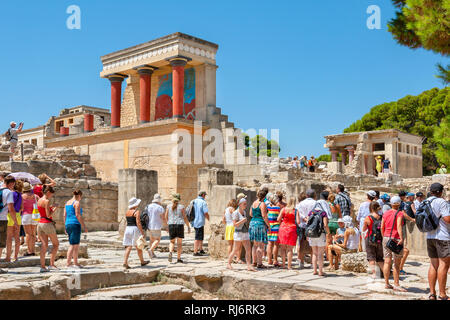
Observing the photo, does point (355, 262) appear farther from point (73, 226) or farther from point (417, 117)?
point (417, 117)

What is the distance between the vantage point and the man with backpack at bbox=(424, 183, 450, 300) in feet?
18.8

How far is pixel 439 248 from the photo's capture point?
578 cm

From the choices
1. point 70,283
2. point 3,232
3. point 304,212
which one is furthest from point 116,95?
point 70,283

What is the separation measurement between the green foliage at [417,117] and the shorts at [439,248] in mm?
37120

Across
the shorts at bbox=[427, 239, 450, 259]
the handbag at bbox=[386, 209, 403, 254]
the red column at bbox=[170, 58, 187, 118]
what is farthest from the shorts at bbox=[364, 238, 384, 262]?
the red column at bbox=[170, 58, 187, 118]

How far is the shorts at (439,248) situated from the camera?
5.72 m

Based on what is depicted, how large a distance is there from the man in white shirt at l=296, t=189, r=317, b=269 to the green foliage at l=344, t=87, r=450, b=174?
35.3 meters

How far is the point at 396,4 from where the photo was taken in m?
11.2

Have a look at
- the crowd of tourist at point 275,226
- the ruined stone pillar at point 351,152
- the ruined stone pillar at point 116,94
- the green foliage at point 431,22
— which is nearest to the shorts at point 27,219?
the crowd of tourist at point 275,226

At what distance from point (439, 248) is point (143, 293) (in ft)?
13.4

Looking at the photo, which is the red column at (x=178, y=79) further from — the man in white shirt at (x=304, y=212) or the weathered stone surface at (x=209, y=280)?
the weathered stone surface at (x=209, y=280)

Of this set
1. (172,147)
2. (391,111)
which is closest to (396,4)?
(172,147)

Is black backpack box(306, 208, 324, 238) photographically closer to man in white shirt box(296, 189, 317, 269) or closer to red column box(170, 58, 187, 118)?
man in white shirt box(296, 189, 317, 269)

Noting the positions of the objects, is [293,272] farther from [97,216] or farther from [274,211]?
[97,216]
